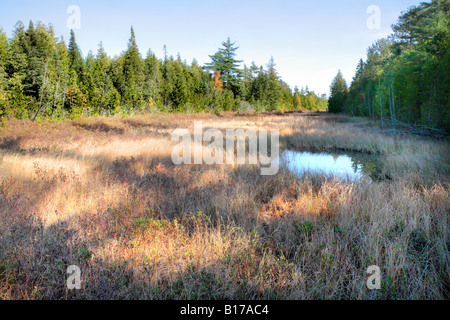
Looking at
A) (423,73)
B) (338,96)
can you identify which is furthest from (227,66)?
(423,73)

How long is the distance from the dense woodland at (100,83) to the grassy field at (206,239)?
1125 cm

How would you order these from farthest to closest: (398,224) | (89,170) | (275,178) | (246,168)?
1. (246,168)
2. (275,178)
3. (89,170)
4. (398,224)

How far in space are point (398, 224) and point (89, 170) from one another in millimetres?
6432

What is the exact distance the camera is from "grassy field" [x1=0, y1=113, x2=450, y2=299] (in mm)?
2232

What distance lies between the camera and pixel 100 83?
28.2 meters

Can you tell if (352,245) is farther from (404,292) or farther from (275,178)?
(275,178)

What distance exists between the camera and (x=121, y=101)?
100 feet

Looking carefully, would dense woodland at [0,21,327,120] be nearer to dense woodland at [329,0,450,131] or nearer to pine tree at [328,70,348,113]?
pine tree at [328,70,348,113]

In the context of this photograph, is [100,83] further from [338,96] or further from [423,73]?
[338,96]

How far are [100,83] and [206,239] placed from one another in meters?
31.3

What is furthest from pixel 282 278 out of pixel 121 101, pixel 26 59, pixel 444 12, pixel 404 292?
pixel 121 101

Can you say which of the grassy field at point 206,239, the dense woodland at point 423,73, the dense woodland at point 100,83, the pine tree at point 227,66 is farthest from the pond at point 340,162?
the pine tree at point 227,66

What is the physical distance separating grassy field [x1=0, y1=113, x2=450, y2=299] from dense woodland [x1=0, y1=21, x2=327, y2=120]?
1125 centimetres

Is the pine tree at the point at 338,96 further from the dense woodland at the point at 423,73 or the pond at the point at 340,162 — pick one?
the pond at the point at 340,162
